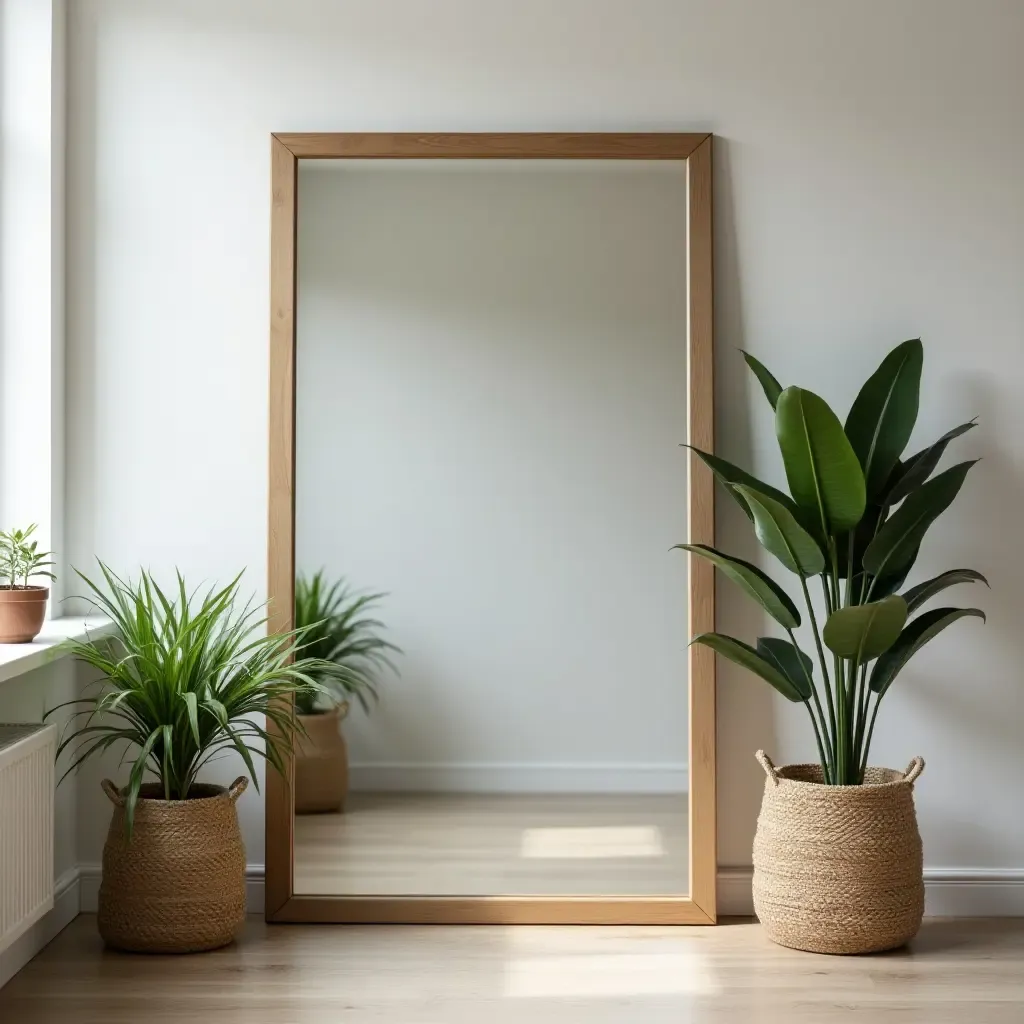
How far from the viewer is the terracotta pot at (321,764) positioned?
121 inches

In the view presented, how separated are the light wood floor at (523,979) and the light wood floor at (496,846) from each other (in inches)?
4.6

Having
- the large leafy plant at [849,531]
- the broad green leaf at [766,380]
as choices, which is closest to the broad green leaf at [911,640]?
the large leafy plant at [849,531]

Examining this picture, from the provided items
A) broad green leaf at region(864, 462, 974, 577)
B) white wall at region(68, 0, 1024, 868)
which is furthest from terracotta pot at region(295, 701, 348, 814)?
broad green leaf at region(864, 462, 974, 577)

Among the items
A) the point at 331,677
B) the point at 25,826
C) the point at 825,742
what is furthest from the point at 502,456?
the point at 25,826

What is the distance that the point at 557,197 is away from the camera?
→ 306 cm

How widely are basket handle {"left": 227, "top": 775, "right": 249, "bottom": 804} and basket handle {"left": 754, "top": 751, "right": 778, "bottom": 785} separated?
1.21 m

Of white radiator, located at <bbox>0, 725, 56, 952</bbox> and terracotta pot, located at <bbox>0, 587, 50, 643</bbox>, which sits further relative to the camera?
terracotta pot, located at <bbox>0, 587, 50, 643</bbox>

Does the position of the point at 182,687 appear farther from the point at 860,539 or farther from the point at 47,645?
the point at 860,539

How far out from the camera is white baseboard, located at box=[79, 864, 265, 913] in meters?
3.07

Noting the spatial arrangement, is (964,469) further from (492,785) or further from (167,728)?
(167,728)

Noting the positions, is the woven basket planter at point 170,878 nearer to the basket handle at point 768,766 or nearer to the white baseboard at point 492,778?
the white baseboard at point 492,778

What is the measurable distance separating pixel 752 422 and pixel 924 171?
0.75 metres

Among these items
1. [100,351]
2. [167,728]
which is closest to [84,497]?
[100,351]

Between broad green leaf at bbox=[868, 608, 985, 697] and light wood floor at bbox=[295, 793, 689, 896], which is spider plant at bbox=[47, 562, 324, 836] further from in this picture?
broad green leaf at bbox=[868, 608, 985, 697]
